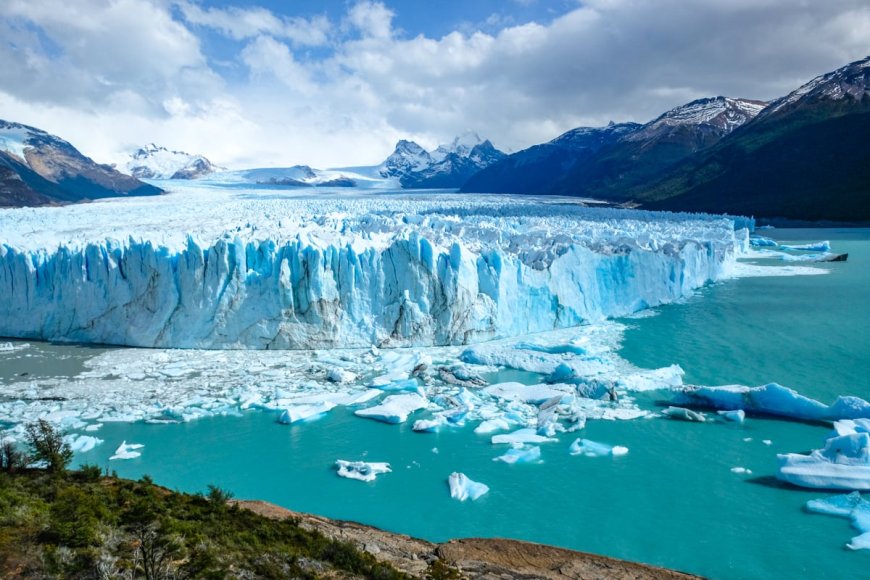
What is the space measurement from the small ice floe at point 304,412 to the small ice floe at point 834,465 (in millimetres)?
5204

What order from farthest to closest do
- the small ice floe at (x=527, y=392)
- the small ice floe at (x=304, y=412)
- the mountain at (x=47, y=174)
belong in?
Answer: the mountain at (x=47, y=174) → the small ice floe at (x=527, y=392) → the small ice floe at (x=304, y=412)

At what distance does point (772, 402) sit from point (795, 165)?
1657 inches

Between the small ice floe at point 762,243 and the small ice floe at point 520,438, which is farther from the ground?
the small ice floe at point 762,243

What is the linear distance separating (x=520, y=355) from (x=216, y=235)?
23.7 ft

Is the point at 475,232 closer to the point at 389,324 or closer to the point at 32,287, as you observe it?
the point at 389,324

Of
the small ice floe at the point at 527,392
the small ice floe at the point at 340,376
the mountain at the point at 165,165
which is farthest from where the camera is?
the mountain at the point at 165,165

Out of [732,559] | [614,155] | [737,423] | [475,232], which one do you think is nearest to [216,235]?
[475,232]

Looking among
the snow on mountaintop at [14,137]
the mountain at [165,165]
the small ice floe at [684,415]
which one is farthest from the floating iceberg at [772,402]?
the mountain at [165,165]

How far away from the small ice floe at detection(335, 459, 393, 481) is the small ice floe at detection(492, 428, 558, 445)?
4.33ft

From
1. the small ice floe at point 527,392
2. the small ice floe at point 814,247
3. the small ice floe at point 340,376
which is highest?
the small ice floe at point 814,247

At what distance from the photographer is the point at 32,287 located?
11.4m

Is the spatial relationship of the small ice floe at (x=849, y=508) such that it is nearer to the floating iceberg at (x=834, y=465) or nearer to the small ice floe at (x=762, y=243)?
the floating iceberg at (x=834, y=465)

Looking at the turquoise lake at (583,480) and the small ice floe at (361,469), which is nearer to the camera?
the turquoise lake at (583,480)

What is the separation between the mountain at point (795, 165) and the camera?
37750 mm
